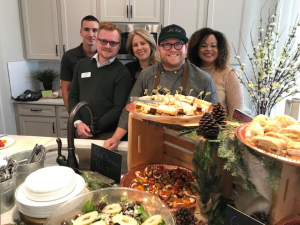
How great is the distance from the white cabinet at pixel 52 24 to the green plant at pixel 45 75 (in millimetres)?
266

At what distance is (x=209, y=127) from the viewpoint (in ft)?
2.71

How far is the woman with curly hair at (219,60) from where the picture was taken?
79.0 inches

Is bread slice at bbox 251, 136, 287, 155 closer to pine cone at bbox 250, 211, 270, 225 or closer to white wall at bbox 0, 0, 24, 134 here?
pine cone at bbox 250, 211, 270, 225

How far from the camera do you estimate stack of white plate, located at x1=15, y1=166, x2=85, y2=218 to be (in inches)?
31.2

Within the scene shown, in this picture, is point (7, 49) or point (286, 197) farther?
point (7, 49)

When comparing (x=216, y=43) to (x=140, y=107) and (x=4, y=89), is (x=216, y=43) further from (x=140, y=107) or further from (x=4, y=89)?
(x=4, y=89)

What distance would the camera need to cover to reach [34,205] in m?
0.78

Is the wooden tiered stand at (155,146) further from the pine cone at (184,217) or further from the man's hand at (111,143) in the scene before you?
the pine cone at (184,217)

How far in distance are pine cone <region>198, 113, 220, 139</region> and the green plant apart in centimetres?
326

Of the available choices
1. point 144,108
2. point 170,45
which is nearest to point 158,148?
point 144,108

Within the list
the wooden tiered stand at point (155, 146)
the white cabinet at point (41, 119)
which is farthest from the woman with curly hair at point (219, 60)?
the white cabinet at point (41, 119)

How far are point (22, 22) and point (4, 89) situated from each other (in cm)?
98

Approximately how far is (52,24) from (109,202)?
122 inches

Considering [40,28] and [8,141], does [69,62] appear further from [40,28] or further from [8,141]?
[40,28]
